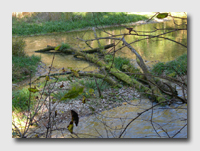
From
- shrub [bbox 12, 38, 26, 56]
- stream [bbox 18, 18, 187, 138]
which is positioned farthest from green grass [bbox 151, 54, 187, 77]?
shrub [bbox 12, 38, 26, 56]

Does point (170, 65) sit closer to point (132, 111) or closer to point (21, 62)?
point (132, 111)

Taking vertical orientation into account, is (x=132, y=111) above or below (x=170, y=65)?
below

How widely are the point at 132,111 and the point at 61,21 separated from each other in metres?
1.88

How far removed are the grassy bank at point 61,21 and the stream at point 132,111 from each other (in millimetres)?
166

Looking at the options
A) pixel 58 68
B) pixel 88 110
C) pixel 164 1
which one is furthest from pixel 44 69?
pixel 164 1

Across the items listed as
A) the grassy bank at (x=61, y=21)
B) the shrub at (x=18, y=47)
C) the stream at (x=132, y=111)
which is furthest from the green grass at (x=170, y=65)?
the shrub at (x=18, y=47)

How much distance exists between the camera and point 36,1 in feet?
8.93

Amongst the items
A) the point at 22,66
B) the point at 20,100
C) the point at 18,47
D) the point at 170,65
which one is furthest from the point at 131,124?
the point at 18,47

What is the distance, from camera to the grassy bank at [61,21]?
339cm

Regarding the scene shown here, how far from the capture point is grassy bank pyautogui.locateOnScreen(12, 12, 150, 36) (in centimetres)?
339

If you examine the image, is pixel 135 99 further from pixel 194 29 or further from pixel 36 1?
pixel 36 1

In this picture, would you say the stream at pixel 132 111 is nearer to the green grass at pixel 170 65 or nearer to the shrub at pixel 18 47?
the shrub at pixel 18 47

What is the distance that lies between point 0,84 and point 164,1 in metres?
2.02

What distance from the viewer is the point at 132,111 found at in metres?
3.31
